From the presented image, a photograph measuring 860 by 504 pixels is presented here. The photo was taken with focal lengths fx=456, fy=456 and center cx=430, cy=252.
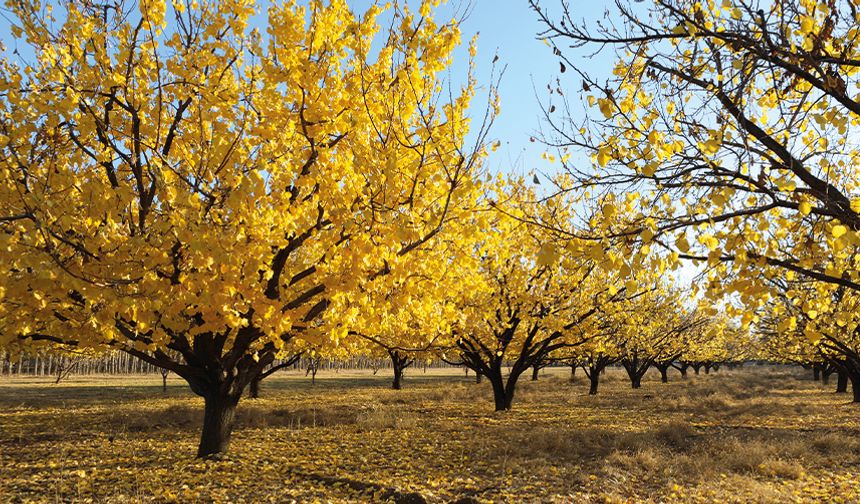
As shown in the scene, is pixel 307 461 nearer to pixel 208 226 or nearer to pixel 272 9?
pixel 208 226

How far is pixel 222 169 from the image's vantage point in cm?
568

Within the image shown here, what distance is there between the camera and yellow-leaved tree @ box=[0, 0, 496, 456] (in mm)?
4652

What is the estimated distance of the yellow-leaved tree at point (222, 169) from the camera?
15.3ft

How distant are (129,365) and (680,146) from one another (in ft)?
301

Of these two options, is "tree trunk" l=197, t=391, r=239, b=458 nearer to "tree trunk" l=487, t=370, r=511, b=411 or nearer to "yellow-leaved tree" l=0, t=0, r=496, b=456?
"yellow-leaved tree" l=0, t=0, r=496, b=456

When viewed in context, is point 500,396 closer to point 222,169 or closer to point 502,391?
point 502,391

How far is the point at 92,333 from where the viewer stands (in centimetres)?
585

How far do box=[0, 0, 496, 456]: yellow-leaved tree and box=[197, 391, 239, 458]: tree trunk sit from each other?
2.36m

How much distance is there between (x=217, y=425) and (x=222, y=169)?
16.6ft

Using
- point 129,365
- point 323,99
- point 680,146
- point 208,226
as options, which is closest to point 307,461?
point 208,226

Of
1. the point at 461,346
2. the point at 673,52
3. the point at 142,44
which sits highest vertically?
the point at 142,44

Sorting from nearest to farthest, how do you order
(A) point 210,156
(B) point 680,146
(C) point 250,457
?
(B) point 680,146 → (A) point 210,156 → (C) point 250,457

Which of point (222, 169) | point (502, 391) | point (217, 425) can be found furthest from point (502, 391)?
point (222, 169)

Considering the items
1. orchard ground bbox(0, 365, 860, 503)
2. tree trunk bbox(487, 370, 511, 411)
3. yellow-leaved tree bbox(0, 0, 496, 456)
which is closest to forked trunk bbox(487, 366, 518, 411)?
tree trunk bbox(487, 370, 511, 411)
